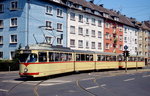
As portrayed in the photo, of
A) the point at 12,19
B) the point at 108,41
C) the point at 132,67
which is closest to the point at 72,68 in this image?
the point at 12,19

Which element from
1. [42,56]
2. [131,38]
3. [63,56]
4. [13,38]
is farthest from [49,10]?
[131,38]

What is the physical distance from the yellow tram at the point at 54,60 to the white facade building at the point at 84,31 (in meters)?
13.0

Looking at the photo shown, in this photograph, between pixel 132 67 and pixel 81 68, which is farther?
pixel 132 67

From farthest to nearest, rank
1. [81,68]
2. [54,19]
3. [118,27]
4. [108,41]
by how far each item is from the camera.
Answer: [118,27] < [108,41] < [54,19] < [81,68]

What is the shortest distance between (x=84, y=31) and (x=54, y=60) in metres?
28.3

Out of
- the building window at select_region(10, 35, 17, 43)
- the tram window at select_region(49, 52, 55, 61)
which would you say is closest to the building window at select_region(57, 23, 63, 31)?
the building window at select_region(10, 35, 17, 43)

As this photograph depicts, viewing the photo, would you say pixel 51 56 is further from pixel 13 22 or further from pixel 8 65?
pixel 13 22

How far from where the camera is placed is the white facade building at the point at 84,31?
45531 millimetres

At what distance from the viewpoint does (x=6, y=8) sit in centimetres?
3912

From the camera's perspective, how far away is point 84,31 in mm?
49062

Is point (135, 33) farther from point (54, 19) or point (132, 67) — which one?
point (54, 19)

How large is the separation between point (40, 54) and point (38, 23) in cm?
1972

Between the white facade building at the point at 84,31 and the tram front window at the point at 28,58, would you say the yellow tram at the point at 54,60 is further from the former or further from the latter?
the white facade building at the point at 84,31

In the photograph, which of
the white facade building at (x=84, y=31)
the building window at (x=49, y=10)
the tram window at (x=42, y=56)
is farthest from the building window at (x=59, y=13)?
the tram window at (x=42, y=56)
